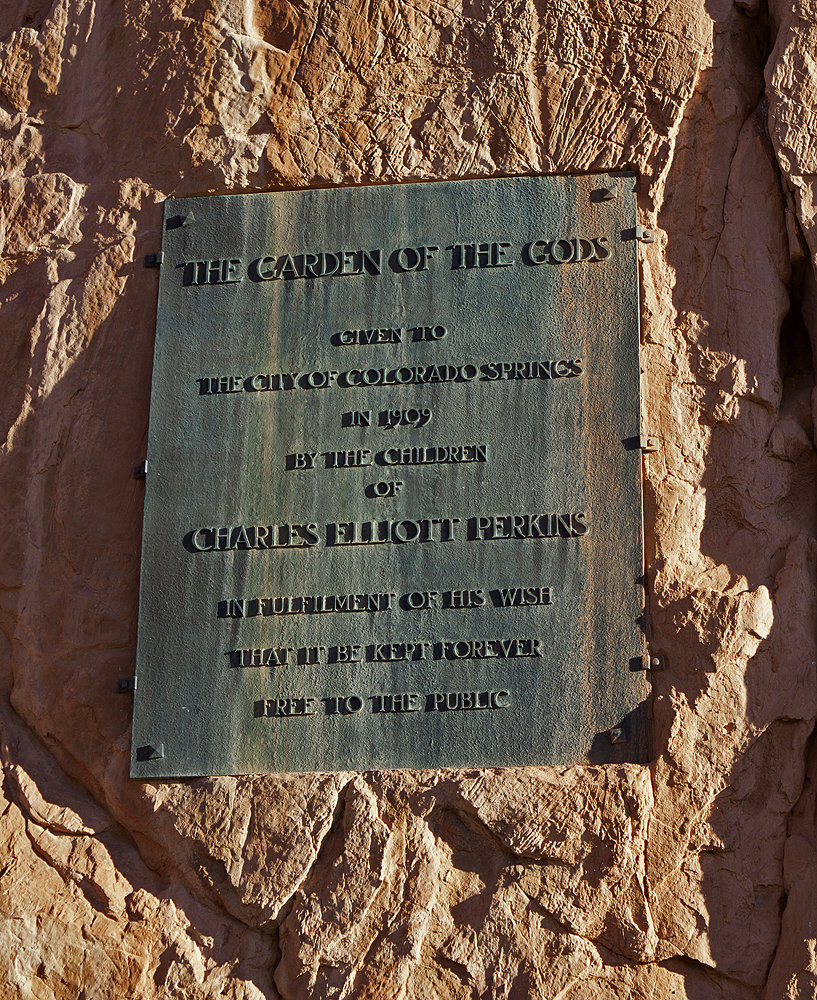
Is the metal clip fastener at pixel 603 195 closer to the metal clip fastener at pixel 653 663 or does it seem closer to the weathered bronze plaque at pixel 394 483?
the weathered bronze plaque at pixel 394 483

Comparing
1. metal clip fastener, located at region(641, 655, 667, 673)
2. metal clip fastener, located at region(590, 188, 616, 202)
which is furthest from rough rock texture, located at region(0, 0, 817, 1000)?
metal clip fastener, located at region(590, 188, 616, 202)

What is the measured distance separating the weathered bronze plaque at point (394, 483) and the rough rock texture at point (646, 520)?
0.41ft

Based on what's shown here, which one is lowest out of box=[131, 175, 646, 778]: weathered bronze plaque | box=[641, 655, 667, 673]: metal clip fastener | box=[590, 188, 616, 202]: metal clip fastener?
box=[641, 655, 667, 673]: metal clip fastener

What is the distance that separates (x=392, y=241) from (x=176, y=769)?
7.09 ft

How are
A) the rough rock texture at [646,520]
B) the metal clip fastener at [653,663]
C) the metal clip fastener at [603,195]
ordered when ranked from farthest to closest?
the metal clip fastener at [603,195]
the metal clip fastener at [653,663]
the rough rock texture at [646,520]

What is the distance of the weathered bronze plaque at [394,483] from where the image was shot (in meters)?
4.77

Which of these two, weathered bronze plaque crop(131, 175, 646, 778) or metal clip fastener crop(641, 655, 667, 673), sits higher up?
weathered bronze plaque crop(131, 175, 646, 778)

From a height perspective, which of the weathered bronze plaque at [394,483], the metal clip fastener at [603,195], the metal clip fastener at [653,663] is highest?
the metal clip fastener at [603,195]

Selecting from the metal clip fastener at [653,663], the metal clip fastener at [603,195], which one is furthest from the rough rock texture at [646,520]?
the metal clip fastener at [603,195]

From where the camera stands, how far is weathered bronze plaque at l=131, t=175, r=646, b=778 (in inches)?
188

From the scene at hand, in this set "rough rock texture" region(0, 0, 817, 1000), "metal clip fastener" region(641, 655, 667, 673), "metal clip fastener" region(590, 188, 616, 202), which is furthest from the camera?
"metal clip fastener" region(590, 188, 616, 202)

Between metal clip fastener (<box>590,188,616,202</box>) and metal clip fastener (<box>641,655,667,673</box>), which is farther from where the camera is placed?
metal clip fastener (<box>590,188,616,202</box>)

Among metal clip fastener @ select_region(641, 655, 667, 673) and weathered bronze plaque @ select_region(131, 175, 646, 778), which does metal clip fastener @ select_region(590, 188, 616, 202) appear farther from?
metal clip fastener @ select_region(641, 655, 667, 673)

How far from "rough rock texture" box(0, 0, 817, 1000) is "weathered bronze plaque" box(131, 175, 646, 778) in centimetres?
13
